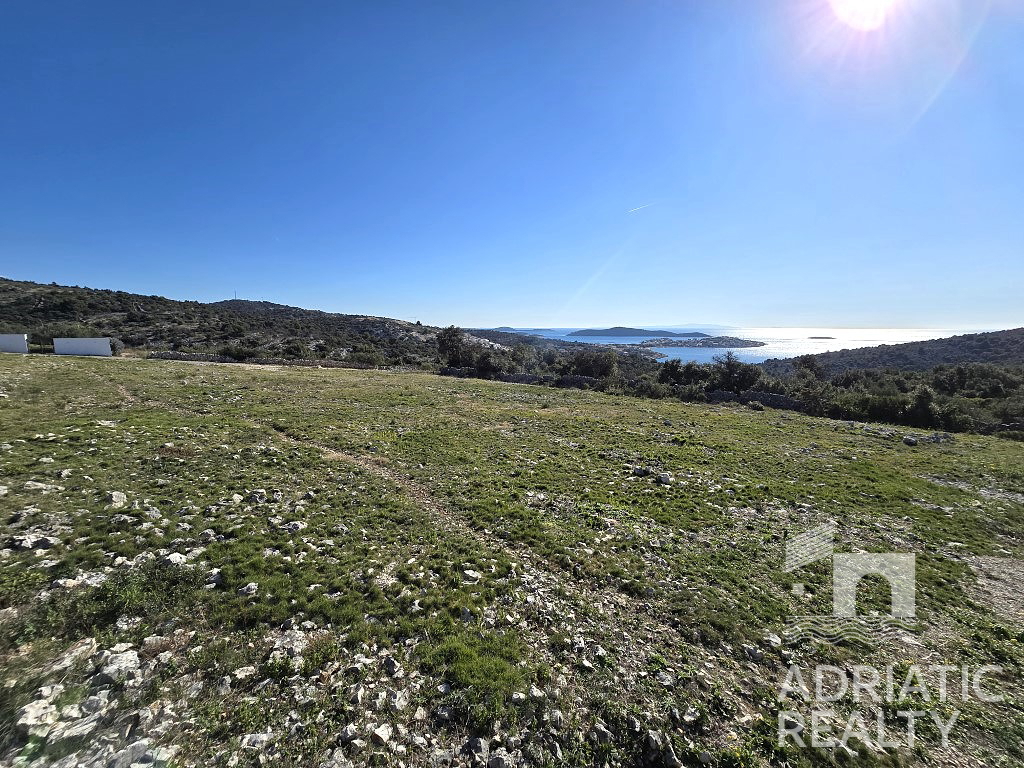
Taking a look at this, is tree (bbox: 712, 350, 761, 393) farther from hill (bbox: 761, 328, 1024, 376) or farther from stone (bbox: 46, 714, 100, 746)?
stone (bbox: 46, 714, 100, 746)

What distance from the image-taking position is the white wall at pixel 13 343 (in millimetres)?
38619

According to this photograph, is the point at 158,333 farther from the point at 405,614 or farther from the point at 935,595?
the point at 935,595

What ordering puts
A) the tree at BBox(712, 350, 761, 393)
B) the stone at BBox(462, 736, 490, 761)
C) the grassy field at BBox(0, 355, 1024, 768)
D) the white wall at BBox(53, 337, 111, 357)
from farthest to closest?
1. the tree at BBox(712, 350, 761, 393)
2. the white wall at BBox(53, 337, 111, 357)
3. the grassy field at BBox(0, 355, 1024, 768)
4. the stone at BBox(462, 736, 490, 761)

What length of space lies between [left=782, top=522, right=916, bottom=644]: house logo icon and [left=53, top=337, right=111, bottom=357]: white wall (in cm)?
6279

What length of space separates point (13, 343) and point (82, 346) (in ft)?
17.4

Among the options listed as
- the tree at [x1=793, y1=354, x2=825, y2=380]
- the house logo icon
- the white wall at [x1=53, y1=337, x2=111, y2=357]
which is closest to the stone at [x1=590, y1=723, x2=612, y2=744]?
the house logo icon

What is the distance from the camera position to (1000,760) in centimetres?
506

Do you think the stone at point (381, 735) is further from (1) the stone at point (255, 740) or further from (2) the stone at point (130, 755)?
(2) the stone at point (130, 755)

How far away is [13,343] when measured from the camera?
38844 millimetres

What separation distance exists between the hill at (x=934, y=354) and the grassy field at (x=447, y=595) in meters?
77.7

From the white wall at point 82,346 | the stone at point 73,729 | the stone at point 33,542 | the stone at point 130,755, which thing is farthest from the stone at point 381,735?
the white wall at point 82,346

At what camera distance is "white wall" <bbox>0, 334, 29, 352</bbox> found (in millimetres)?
38619

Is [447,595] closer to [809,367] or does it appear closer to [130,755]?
[130,755]

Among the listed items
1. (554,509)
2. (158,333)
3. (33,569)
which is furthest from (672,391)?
(158,333)
